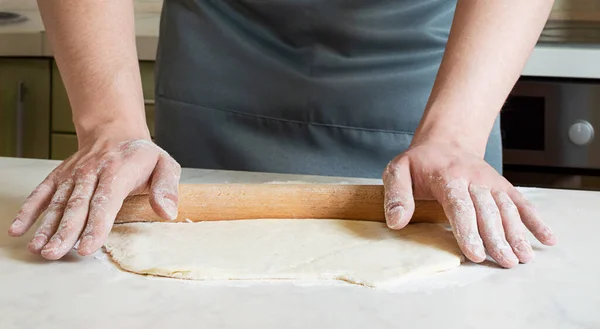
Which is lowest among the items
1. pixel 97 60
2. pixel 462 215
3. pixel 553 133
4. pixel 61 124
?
pixel 61 124

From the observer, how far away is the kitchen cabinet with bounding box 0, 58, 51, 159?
211cm

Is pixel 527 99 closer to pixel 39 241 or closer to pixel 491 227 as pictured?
pixel 491 227

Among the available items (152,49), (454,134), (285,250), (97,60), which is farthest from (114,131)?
(152,49)

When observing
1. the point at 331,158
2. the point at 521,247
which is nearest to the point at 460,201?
the point at 521,247

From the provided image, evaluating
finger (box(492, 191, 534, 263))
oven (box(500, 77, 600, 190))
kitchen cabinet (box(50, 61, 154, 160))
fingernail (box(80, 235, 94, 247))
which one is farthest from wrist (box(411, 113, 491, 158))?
kitchen cabinet (box(50, 61, 154, 160))

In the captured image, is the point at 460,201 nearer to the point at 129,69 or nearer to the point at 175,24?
the point at 129,69

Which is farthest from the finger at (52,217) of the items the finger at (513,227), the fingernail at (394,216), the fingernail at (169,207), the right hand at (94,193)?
the finger at (513,227)

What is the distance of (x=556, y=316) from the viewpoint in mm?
600

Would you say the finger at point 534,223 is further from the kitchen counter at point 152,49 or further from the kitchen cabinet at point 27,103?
the kitchen cabinet at point 27,103

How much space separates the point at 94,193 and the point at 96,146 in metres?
0.11

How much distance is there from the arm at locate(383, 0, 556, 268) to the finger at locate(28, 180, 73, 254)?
353 mm

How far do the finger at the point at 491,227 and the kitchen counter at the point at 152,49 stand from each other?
1078mm

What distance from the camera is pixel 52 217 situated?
0.76m

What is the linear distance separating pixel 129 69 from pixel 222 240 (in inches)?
13.1
